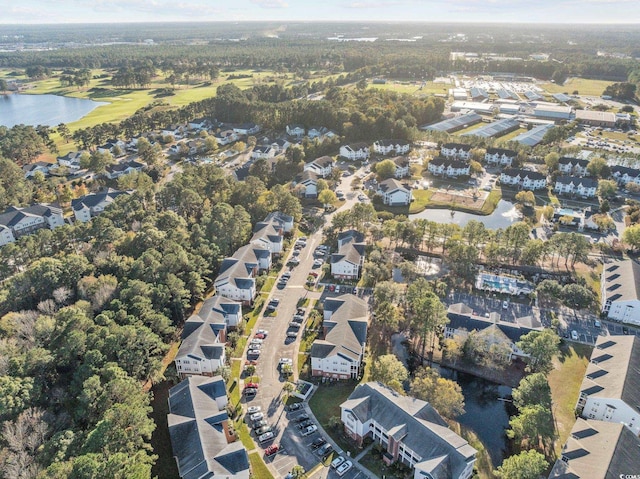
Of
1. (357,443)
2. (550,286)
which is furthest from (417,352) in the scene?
(550,286)

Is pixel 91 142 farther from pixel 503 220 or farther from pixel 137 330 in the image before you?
pixel 503 220

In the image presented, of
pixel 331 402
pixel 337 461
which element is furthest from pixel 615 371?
pixel 337 461

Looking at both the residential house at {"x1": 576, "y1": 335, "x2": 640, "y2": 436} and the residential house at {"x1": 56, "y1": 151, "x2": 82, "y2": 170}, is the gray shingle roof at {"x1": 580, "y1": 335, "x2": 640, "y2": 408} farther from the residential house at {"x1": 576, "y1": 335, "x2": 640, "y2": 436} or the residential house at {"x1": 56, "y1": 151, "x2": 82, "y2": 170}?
the residential house at {"x1": 56, "y1": 151, "x2": 82, "y2": 170}

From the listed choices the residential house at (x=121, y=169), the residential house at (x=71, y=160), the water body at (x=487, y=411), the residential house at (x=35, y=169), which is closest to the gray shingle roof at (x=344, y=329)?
the water body at (x=487, y=411)

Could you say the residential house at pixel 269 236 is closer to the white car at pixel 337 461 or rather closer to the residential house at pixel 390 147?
the white car at pixel 337 461

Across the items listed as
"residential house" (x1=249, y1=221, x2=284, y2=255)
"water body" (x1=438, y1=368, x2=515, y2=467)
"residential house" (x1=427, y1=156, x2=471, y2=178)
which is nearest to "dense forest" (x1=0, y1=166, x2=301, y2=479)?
"residential house" (x1=249, y1=221, x2=284, y2=255)

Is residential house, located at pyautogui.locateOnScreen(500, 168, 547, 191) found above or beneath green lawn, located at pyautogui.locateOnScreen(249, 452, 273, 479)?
above
